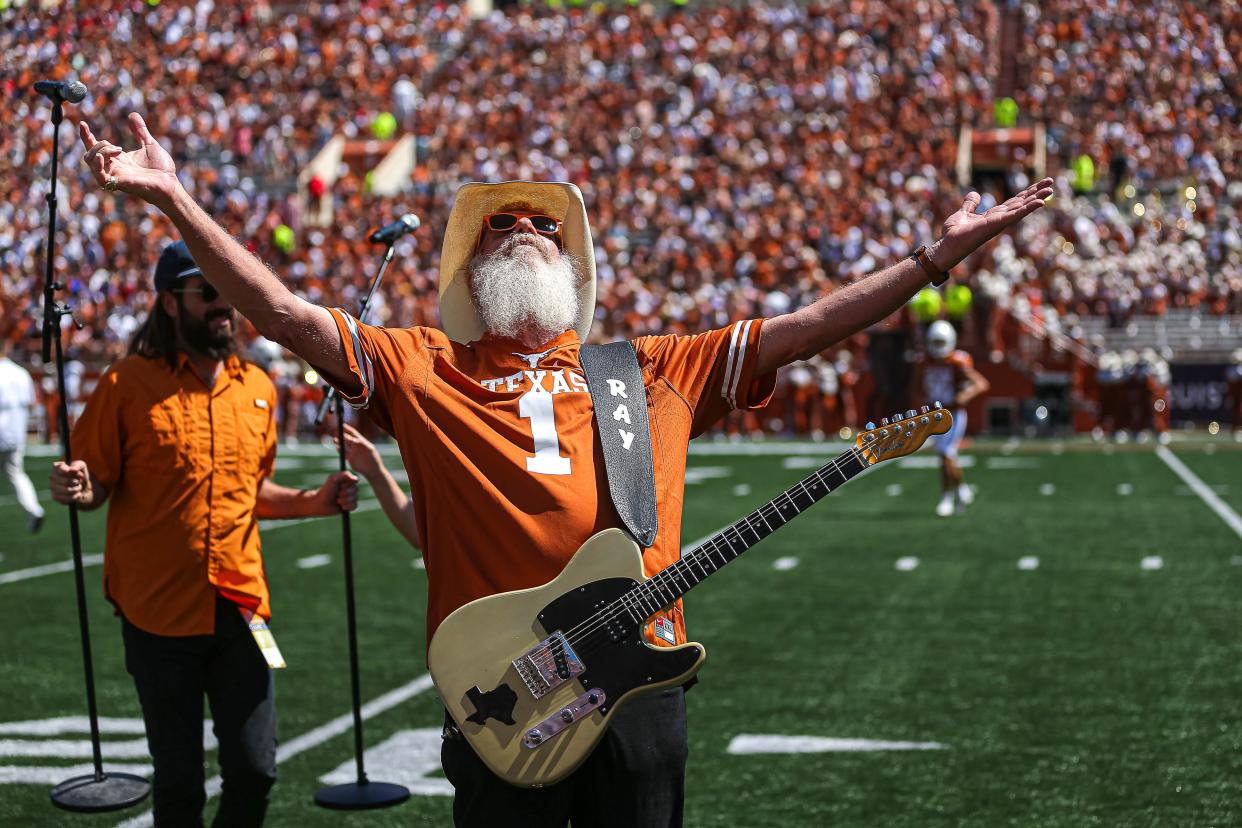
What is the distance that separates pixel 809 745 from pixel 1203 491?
41.9ft

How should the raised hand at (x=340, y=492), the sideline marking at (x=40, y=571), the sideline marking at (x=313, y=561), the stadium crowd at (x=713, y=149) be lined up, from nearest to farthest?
the raised hand at (x=340, y=492) < the sideline marking at (x=40, y=571) < the sideline marking at (x=313, y=561) < the stadium crowd at (x=713, y=149)

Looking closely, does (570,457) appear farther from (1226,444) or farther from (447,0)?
(447,0)

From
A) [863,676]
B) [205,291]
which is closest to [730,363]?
[205,291]

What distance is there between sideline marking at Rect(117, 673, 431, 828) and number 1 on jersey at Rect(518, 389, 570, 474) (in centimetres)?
273

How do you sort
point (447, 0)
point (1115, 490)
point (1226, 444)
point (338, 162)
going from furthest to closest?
point (447, 0) → point (338, 162) → point (1226, 444) → point (1115, 490)

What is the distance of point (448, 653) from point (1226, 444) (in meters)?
25.7

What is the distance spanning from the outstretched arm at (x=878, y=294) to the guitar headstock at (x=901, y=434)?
0.21 m

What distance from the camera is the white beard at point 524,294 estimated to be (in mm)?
3443

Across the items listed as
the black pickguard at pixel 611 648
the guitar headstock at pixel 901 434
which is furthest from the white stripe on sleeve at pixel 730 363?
the black pickguard at pixel 611 648

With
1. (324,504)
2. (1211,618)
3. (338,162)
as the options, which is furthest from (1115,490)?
(338,162)

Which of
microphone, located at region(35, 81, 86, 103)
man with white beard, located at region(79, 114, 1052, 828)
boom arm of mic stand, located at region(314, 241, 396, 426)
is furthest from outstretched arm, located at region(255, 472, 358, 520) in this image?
man with white beard, located at region(79, 114, 1052, 828)

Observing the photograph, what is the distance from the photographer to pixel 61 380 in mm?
4852

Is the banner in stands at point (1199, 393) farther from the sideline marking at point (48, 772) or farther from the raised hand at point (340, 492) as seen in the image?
the raised hand at point (340, 492)

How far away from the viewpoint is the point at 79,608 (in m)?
5.06
